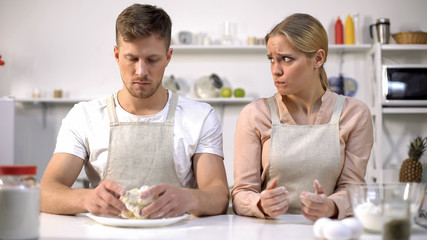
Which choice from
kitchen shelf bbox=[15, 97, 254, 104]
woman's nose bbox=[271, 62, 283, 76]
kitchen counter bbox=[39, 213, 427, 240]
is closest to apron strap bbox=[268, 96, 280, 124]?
woman's nose bbox=[271, 62, 283, 76]

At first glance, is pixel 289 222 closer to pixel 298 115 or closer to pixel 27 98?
pixel 298 115

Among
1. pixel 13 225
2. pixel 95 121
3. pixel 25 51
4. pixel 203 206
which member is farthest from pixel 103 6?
pixel 13 225

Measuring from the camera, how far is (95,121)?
185 cm

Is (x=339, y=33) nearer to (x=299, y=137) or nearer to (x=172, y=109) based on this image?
(x=299, y=137)

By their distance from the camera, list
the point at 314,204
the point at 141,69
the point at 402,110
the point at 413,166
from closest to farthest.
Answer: the point at 314,204
the point at 141,69
the point at 413,166
the point at 402,110

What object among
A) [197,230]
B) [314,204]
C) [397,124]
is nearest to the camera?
[197,230]

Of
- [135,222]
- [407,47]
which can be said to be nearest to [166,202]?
[135,222]

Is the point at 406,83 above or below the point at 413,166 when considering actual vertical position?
above

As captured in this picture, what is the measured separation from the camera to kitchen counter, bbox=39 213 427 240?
3.99 feet

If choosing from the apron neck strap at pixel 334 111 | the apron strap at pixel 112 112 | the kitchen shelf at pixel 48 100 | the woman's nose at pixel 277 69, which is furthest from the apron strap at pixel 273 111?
the kitchen shelf at pixel 48 100

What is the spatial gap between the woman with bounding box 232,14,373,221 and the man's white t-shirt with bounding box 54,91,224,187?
0.40 ft

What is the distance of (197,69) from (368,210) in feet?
11.1

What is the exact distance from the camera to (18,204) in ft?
3.57

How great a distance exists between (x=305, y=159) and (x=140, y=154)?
570 millimetres
